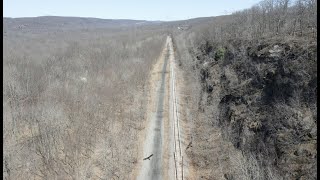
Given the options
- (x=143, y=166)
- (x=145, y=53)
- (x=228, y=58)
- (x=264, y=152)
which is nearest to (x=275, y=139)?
(x=264, y=152)

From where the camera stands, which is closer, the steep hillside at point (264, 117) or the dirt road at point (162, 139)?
the steep hillside at point (264, 117)

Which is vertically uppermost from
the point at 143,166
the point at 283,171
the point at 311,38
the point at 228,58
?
the point at 311,38

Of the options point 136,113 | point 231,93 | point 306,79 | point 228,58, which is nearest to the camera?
point 306,79

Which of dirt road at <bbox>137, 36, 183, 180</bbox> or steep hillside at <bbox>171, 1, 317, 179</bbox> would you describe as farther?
dirt road at <bbox>137, 36, 183, 180</bbox>

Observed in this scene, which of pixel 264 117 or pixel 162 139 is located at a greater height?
pixel 264 117

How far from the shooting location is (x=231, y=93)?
21.9 meters

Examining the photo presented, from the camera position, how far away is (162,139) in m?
19.2

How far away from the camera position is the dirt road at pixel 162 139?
15.5 m

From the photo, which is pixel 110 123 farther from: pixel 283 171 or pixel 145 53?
pixel 145 53

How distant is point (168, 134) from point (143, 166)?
4.22 meters

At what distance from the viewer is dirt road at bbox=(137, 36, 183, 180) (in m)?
15.5

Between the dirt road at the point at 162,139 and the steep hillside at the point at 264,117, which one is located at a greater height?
the steep hillside at the point at 264,117

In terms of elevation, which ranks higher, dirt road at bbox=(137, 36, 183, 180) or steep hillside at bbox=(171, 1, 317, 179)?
steep hillside at bbox=(171, 1, 317, 179)

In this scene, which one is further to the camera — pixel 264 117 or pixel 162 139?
pixel 162 139
